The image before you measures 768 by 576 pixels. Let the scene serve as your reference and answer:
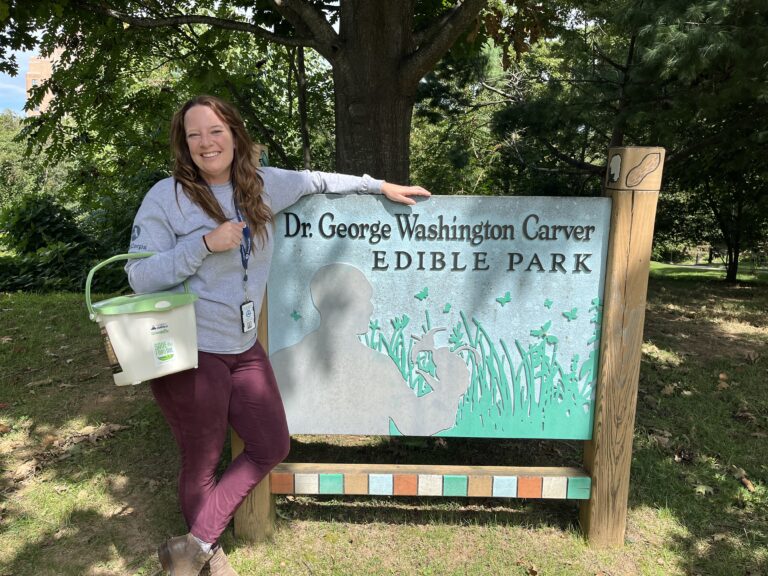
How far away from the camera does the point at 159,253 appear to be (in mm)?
2041

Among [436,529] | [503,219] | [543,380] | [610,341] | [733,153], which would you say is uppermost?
[733,153]

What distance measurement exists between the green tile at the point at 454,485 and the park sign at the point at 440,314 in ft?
0.66

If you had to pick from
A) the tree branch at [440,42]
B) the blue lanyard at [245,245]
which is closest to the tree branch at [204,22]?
the tree branch at [440,42]

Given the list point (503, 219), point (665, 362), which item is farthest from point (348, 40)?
point (665, 362)

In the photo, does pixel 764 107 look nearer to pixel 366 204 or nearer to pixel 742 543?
pixel 742 543

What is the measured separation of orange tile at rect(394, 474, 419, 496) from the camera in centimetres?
269

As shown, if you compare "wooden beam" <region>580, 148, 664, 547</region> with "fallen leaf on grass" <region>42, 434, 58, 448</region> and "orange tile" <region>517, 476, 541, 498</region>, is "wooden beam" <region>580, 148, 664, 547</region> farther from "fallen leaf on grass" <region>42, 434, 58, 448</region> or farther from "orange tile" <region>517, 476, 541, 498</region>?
"fallen leaf on grass" <region>42, 434, 58, 448</region>

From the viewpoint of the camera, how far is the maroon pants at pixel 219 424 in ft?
7.13

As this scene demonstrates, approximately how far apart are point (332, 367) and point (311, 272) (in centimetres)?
44

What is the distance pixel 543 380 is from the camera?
2.65m

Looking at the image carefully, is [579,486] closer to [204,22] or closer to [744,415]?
[744,415]

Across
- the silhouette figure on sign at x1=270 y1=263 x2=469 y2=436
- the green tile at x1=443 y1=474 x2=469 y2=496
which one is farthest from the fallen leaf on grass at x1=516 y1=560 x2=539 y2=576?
the silhouette figure on sign at x1=270 y1=263 x2=469 y2=436

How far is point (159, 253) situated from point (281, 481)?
125 cm

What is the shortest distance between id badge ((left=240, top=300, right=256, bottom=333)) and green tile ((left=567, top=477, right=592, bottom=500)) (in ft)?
5.27
